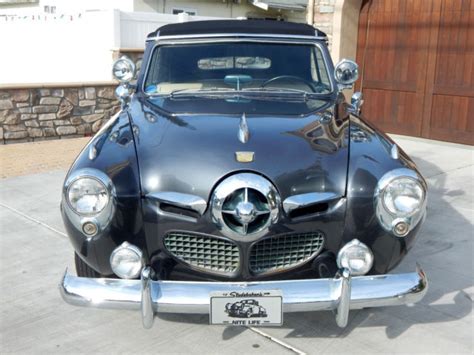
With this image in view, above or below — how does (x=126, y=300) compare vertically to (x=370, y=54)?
below

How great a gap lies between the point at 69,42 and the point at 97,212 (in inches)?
361

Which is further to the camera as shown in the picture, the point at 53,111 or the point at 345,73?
the point at 53,111

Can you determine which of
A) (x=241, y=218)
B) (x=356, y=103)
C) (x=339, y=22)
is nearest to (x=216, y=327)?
(x=241, y=218)

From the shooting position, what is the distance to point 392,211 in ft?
8.95

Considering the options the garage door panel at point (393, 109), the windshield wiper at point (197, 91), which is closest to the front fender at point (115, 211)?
the windshield wiper at point (197, 91)

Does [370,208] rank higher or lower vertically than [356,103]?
lower

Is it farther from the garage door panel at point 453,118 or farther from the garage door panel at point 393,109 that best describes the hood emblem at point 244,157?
the garage door panel at point 393,109

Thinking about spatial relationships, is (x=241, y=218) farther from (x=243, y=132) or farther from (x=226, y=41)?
(x=226, y=41)

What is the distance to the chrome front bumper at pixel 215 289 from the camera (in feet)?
8.27

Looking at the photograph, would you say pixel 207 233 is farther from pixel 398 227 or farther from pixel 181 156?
pixel 398 227

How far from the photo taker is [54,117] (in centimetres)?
906

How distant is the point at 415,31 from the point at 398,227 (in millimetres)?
7239

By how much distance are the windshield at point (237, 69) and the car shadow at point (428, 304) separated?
1497 millimetres

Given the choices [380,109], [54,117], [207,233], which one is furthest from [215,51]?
[380,109]
